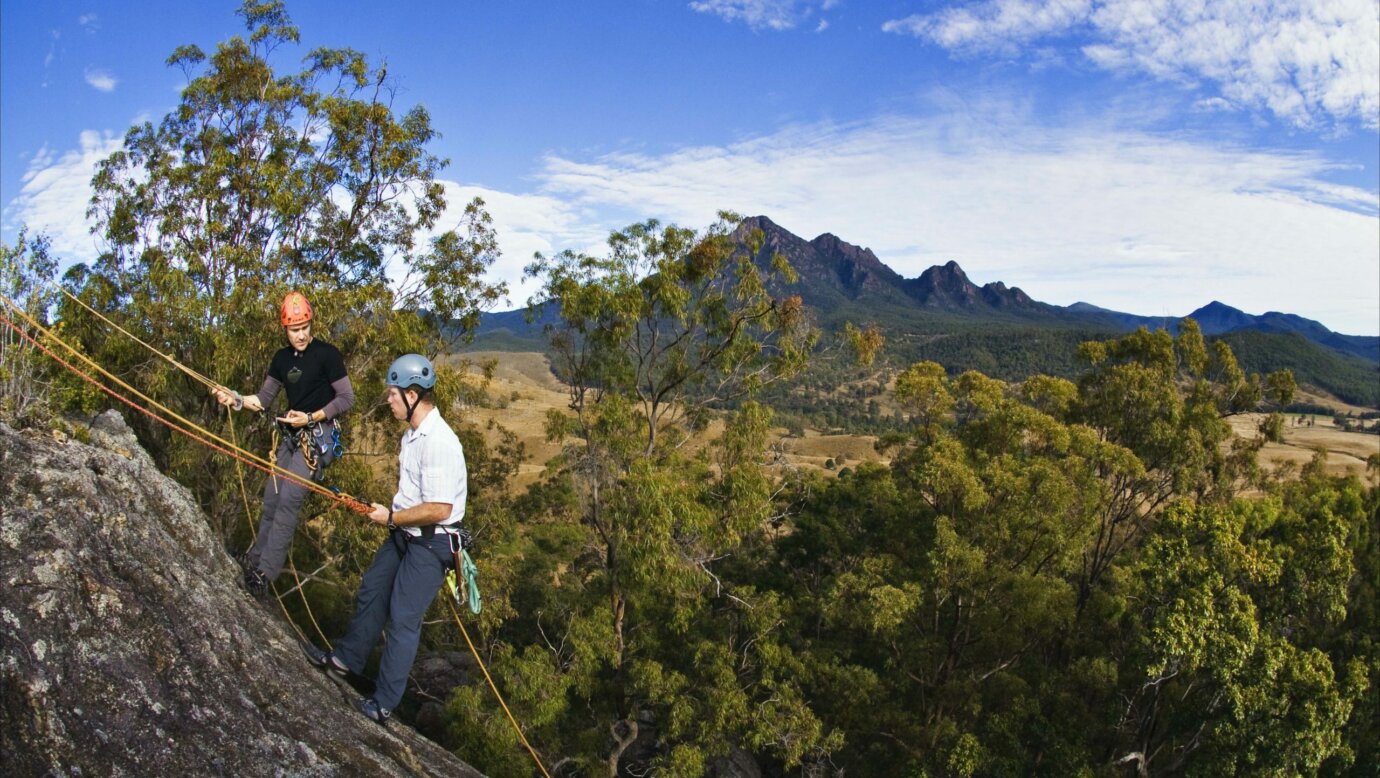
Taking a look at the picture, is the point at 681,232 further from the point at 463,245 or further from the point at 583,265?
the point at 463,245

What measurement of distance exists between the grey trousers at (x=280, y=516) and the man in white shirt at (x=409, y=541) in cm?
85

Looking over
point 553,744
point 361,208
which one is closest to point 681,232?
point 361,208

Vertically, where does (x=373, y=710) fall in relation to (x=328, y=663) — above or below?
below

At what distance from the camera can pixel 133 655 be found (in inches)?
177

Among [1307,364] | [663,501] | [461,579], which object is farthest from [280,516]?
[1307,364]

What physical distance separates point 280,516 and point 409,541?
1654 millimetres

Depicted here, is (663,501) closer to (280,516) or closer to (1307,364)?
(280,516)

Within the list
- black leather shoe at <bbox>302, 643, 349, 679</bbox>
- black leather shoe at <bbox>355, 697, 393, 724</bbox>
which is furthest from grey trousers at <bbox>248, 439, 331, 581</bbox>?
black leather shoe at <bbox>355, 697, 393, 724</bbox>

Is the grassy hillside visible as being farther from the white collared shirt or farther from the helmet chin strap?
the helmet chin strap

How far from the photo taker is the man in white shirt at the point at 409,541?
5227mm

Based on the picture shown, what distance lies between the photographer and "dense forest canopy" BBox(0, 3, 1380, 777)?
41.9 feet

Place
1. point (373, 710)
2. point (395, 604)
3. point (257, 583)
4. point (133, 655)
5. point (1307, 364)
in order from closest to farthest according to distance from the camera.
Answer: point (133, 655) < point (395, 604) < point (373, 710) < point (257, 583) < point (1307, 364)

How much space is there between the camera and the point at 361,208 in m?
15.4

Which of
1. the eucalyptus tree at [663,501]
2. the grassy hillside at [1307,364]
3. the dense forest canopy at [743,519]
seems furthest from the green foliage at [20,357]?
the grassy hillside at [1307,364]
